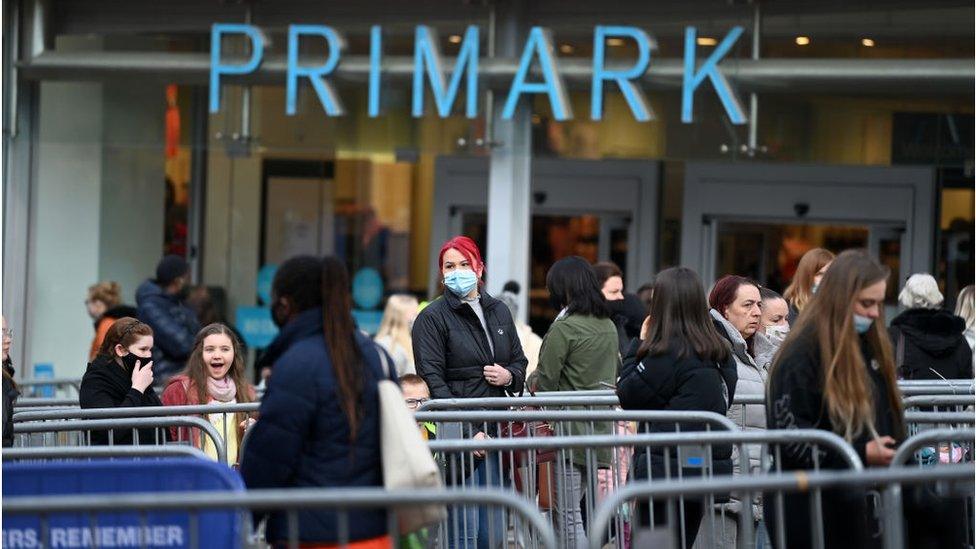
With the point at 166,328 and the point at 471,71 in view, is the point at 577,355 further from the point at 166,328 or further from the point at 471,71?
the point at 471,71

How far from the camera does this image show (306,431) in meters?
5.01

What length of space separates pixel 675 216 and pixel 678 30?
11.3ft

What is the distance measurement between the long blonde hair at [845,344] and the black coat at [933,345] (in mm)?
4760

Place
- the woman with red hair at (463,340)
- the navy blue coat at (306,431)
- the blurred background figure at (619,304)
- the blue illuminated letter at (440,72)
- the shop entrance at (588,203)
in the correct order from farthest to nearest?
the shop entrance at (588,203) < the blue illuminated letter at (440,72) < the blurred background figure at (619,304) < the woman with red hair at (463,340) < the navy blue coat at (306,431)

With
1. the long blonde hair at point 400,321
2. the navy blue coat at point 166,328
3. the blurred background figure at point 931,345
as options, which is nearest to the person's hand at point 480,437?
the blurred background figure at point 931,345

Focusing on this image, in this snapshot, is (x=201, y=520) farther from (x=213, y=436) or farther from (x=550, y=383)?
(x=550, y=383)

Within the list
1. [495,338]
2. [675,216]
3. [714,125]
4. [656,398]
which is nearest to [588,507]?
[656,398]

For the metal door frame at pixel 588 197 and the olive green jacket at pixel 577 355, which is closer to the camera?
the olive green jacket at pixel 577 355

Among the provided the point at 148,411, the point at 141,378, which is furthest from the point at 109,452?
the point at 141,378

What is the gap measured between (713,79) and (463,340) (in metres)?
6.49

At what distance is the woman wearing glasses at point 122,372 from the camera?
27.4 ft

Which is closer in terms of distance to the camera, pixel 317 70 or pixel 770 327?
pixel 770 327

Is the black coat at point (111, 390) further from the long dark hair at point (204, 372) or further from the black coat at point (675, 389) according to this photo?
the black coat at point (675, 389)

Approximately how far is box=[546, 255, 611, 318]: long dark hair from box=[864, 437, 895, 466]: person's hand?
3.70 metres
